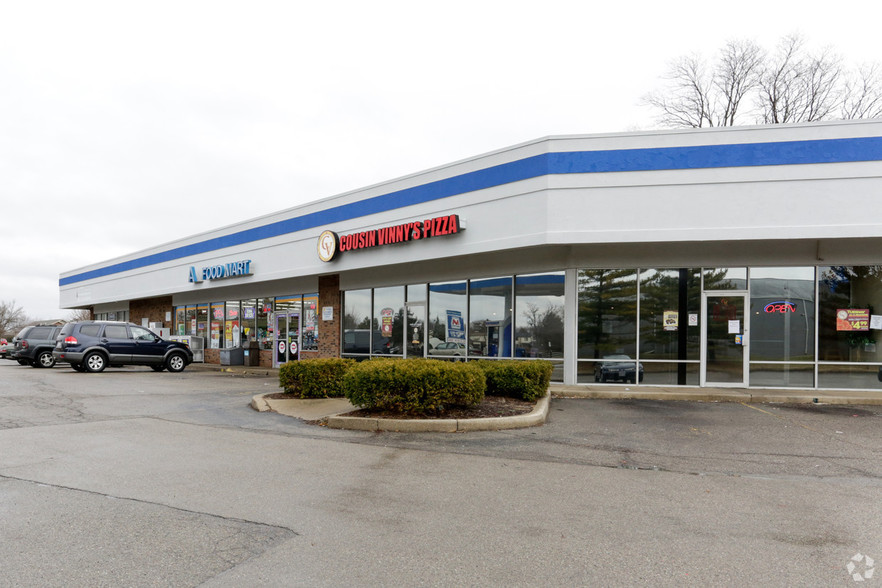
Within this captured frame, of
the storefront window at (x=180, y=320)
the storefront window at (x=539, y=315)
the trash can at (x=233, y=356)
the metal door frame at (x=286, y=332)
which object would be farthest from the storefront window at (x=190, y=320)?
the storefront window at (x=539, y=315)

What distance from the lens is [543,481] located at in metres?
6.38

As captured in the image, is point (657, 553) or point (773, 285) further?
point (773, 285)

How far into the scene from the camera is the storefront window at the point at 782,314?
574 inches

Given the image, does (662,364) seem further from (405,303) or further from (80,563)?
(80,563)

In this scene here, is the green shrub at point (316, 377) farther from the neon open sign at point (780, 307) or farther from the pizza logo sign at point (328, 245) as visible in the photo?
the neon open sign at point (780, 307)

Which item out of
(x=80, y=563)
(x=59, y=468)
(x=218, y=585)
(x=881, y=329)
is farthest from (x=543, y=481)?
(x=881, y=329)

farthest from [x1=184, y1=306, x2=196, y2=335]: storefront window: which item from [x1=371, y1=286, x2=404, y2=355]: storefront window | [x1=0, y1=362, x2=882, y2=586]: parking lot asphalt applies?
[x1=0, y1=362, x2=882, y2=586]: parking lot asphalt

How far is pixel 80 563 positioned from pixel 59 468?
3187 mm

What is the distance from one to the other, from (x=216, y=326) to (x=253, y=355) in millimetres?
4153

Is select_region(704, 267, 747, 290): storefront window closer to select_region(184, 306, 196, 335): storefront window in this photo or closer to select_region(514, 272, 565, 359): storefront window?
select_region(514, 272, 565, 359): storefront window

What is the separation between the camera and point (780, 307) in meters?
14.6

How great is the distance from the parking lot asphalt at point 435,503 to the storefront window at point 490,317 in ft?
22.2

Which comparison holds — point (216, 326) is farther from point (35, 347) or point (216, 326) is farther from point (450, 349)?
point (450, 349)

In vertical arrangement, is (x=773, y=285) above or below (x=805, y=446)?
above
